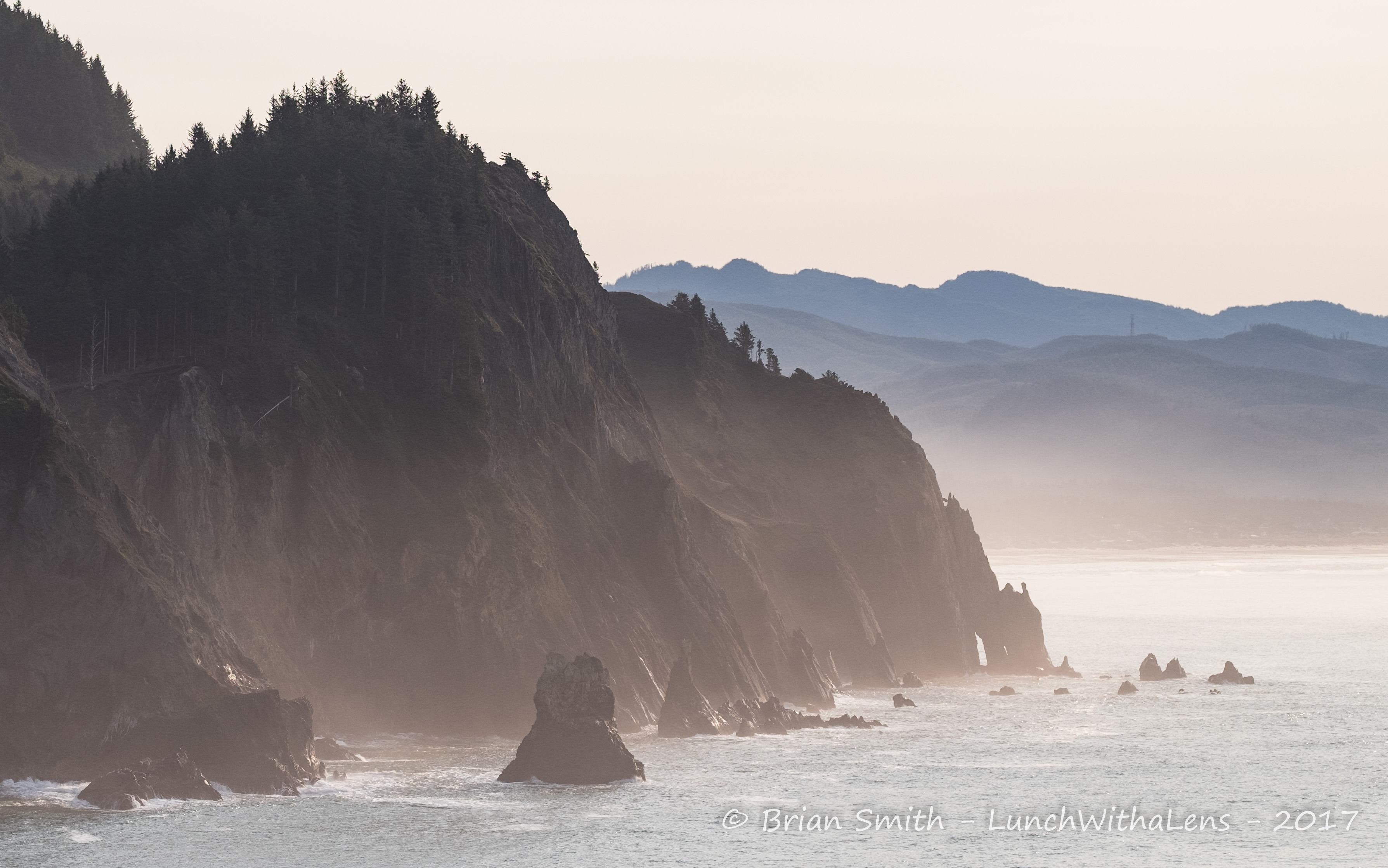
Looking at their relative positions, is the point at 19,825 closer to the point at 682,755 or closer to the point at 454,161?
the point at 682,755

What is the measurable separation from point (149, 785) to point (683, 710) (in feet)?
143

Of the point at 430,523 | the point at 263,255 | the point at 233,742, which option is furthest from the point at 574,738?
the point at 263,255

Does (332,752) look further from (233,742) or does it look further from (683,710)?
(683,710)

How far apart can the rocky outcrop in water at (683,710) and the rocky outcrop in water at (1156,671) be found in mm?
73523

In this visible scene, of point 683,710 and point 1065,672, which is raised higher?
point 1065,672

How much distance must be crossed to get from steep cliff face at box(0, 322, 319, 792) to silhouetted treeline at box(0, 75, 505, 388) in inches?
769

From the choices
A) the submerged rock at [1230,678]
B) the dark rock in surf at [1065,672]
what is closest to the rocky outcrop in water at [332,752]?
the dark rock in surf at [1065,672]

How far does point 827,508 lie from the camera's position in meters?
177

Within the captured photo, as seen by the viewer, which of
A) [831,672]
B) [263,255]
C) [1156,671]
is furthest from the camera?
[1156,671]

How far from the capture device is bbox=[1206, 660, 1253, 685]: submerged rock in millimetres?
177000

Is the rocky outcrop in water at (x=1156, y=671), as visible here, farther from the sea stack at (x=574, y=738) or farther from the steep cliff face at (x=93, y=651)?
the steep cliff face at (x=93, y=651)

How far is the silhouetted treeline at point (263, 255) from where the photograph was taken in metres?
124

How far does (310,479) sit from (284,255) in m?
24.6

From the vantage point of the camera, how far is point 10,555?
9206 cm
